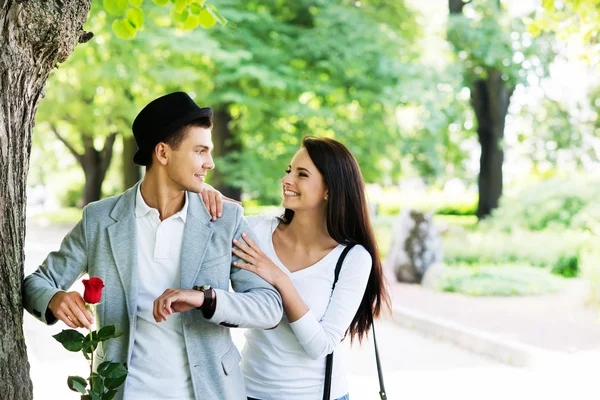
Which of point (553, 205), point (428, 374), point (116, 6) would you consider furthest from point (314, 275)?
point (553, 205)

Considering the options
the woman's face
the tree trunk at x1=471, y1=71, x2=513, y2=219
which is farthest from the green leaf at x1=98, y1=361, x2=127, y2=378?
the tree trunk at x1=471, y1=71, x2=513, y2=219

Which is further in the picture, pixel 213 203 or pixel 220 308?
pixel 213 203

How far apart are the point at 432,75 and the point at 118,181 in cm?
3228

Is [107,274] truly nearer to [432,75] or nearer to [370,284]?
[370,284]

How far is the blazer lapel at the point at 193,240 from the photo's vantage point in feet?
8.63

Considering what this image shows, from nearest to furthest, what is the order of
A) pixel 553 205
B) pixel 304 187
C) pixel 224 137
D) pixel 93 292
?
pixel 93 292
pixel 304 187
pixel 553 205
pixel 224 137

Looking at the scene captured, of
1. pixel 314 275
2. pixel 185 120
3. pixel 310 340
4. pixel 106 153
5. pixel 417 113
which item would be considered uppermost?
pixel 106 153

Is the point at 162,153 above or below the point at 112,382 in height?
above

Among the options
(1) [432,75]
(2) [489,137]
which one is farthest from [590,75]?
(1) [432,75]

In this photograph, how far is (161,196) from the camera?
276 cm

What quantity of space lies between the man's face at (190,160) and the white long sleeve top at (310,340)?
0.76 m

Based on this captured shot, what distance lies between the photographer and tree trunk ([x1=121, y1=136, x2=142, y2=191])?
79.6 ft

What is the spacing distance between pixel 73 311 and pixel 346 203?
151cm

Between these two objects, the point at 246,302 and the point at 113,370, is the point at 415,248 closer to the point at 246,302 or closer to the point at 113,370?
the point at 246,302
